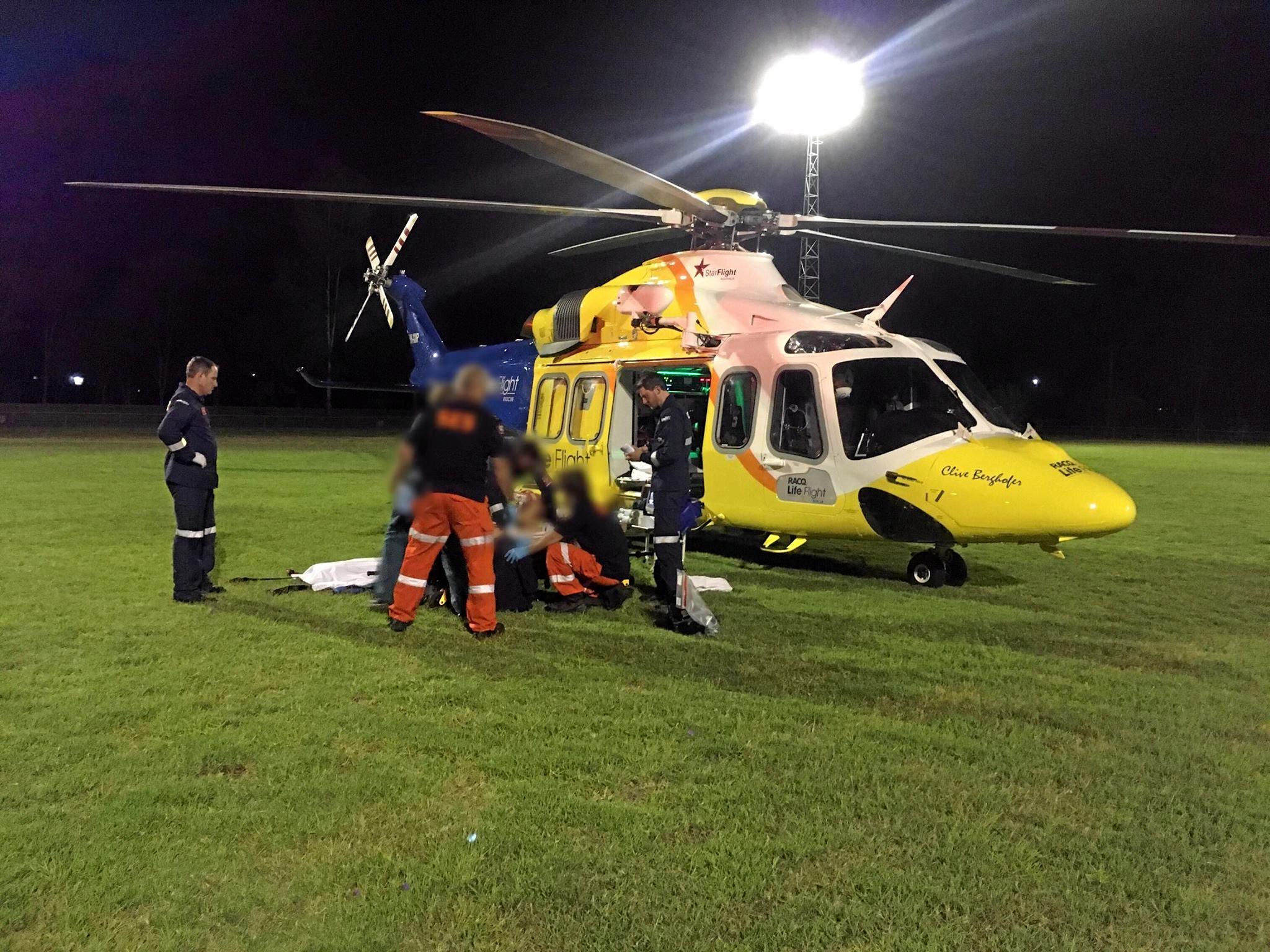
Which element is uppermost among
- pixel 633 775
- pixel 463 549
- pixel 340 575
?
pixel 463 549

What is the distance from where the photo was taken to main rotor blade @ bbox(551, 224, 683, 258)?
31.9ft

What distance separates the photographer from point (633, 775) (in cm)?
388

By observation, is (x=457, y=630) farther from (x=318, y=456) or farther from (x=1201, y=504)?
(x=318, y=456)

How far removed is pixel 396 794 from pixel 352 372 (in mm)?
9427

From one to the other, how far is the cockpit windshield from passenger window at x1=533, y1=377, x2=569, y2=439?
11.5 feet

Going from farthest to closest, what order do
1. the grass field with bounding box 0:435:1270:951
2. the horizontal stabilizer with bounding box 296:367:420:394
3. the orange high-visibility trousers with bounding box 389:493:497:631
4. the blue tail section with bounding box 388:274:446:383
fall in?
1. the blue tail section with bounding box 388:274:446:383
2. the horizontal stabilizer with bounding box 296:367:420:394
3. the orange high-visibility trousers with bounding box 389:493:497:631
4. the grass field with bounding box 0:435:1270:951

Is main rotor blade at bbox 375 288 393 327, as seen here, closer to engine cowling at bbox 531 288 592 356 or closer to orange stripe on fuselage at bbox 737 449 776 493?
engine cowling at bbox 531 288 592 356

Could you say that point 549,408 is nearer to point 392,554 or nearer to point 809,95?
point 392,554

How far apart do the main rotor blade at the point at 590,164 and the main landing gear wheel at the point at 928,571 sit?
4244 millimetres

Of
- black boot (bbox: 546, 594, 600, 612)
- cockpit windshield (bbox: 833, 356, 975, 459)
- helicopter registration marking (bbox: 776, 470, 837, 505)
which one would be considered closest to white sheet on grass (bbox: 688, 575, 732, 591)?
helicopter registration marking (bbox: 776, 470, 837, 505)

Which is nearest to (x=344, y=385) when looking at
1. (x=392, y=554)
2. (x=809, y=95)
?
(x=392, y=554)

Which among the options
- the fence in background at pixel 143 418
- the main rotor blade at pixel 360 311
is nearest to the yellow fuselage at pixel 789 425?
the main rotor blade at pixel 360 311

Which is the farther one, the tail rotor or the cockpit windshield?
the tail rotor

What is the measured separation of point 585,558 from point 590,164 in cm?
333
